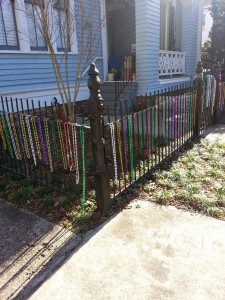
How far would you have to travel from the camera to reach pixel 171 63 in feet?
32.7

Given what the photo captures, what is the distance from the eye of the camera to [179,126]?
4.98 meters

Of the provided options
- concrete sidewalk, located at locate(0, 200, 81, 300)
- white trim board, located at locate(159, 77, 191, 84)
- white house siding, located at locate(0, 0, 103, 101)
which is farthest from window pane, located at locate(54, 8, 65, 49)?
concrete sidewalk, located at locate(0, 200, 81, 300)

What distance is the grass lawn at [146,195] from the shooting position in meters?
3.09

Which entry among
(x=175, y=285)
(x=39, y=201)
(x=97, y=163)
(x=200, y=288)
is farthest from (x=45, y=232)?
(x=200, y=288)

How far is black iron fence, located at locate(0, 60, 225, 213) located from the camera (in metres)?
2.97

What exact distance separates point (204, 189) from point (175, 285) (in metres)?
1.83

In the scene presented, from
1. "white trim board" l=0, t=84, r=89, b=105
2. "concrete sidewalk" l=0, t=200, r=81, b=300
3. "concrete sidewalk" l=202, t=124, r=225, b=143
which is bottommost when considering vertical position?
"concrete sidewalk" l=0, t=200, r=81, b=300

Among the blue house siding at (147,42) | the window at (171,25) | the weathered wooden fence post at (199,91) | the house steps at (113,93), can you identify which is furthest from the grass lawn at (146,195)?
the window at (171,25)

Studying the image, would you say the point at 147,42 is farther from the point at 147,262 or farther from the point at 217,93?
the point at 147,262

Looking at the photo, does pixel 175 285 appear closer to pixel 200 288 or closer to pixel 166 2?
pixel 200 288

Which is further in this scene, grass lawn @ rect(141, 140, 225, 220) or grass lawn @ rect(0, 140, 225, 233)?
grass lawn @ rect(141, 140, 225, 220)

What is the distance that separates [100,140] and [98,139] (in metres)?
0.02

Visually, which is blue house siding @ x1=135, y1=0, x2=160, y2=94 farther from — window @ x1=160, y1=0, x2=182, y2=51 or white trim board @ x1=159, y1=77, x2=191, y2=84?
window @ x1=160, y1=0, x2=182, y2=51

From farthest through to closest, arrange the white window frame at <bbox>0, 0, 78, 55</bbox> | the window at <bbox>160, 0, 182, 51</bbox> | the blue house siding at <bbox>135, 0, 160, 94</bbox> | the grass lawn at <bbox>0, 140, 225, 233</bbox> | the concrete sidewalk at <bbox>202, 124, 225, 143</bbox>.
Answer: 1. the window at <bbox>160, 0, 182, 51</bbox>
2. the blue house siding at <bbox>135, 0, 160, 94</bbox>
3. the white window frame at <bbox>0, 0, 78, 55</bbox>
4. the concrete sidewalk at <bbox>202, 124, 225, 143</bbox>
5. the grass lawn at <bbox>0, 140, 225, 233</bbox>
